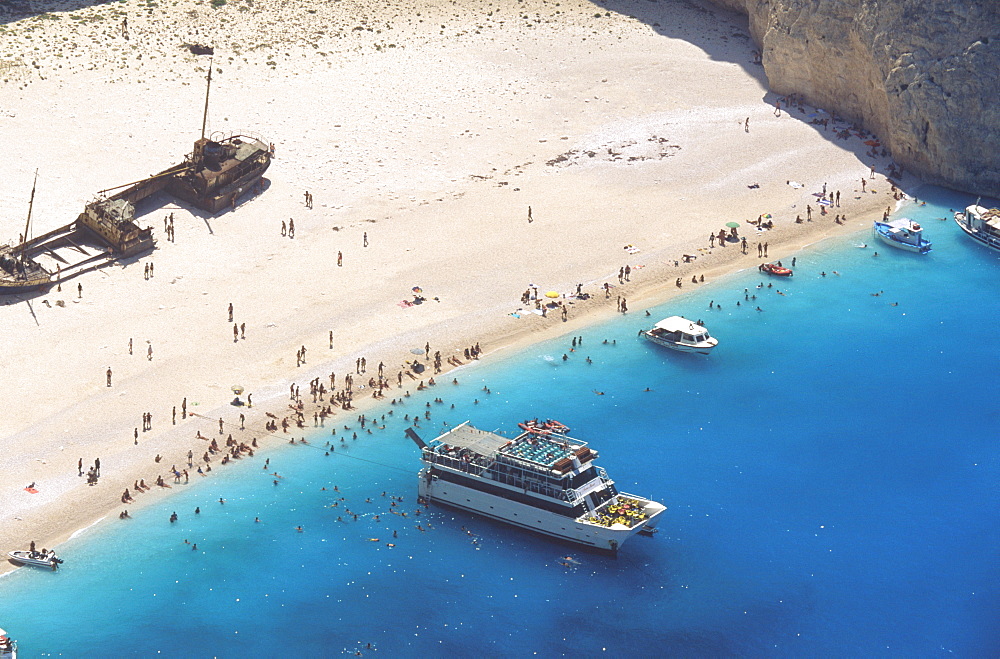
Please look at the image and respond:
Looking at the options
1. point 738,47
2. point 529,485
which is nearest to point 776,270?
point 529,485

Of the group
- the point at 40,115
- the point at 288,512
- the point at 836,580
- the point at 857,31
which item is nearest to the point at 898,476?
the point at 836,580

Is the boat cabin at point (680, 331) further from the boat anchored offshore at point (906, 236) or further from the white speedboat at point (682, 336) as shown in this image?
the boat anchored offshore at point (906, 236)

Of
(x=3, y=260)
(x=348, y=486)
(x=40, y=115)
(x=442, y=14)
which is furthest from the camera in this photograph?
(x=442, y=14)

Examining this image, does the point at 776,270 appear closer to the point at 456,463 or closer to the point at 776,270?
the point at 776,270

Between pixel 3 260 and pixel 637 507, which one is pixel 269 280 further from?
pixel 637 507

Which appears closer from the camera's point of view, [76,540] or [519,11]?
[76,540]

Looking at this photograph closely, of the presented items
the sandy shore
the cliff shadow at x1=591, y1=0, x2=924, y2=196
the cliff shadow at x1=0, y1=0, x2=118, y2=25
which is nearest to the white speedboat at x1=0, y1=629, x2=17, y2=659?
the sandy shore
